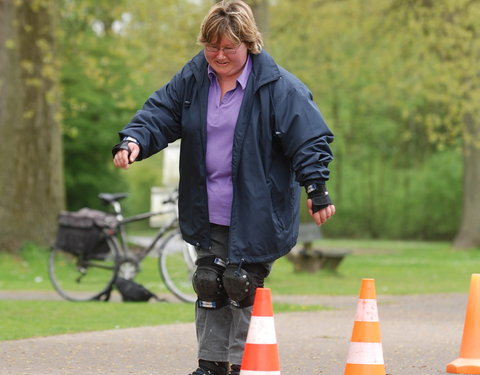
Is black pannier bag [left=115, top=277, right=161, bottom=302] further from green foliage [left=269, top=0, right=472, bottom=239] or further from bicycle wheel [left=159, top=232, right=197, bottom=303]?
green foliage [left=269, top=0, right=472, bottom=239]

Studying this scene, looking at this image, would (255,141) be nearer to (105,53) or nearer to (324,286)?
(324,286)

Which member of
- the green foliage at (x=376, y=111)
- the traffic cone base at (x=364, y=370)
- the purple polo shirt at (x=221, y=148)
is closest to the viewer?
the purple polo shirt at (x=221, y=148)

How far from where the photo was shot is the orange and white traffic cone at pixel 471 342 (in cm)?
657

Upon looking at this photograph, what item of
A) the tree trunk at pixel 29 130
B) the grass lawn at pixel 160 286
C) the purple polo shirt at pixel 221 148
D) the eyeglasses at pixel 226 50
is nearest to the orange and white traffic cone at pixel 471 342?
the purple polo shirt at pixel 221 148

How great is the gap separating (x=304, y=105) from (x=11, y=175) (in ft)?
43.2

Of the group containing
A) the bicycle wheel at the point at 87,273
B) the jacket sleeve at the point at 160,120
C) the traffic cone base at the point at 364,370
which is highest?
the jacket sleeve at the point at 160,120

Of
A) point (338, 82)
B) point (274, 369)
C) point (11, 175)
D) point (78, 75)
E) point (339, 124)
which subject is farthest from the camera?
point (339, 124)

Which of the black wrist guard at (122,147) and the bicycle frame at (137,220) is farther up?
the black wrist guard at (122,147)

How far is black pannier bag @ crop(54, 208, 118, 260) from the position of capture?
1142 centimetres

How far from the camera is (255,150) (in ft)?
17.4

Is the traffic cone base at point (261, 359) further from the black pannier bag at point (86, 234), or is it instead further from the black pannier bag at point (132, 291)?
the black pannier bag at point (86, 234)

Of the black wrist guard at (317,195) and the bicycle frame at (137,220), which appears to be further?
the bicycle frame at (137,220)

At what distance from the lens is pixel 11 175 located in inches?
707

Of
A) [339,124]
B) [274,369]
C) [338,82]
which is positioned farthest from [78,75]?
[274,369]
